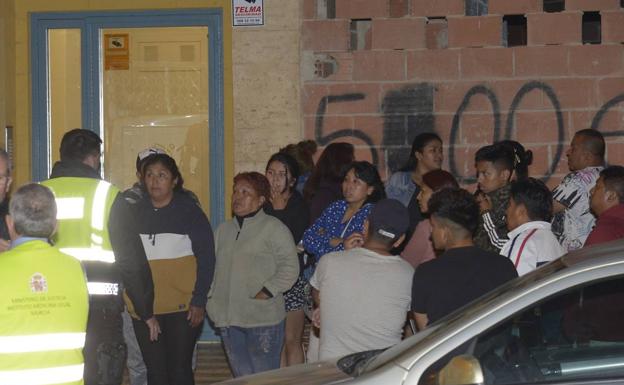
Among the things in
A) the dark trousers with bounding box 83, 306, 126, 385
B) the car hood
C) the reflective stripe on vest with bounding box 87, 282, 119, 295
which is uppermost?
the reflective stripe on vest with bounding box 87, 282, 119, 295

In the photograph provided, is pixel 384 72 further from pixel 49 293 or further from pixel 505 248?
pixel 49 293

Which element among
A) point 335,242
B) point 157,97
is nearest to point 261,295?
point 335,242

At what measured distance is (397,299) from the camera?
637cm

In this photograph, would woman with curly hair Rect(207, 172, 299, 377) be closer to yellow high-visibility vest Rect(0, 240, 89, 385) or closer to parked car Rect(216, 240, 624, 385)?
yellow high-visibility vest Rect(0, 240, 89, 385)

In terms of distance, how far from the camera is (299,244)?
9203mm

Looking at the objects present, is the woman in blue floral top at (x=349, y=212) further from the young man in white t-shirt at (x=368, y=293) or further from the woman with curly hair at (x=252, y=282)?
the young man in white t-shirt at (x=368, y=293)

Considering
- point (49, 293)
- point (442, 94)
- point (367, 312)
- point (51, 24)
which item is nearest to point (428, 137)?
point (442, 94)

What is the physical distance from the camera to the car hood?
510 cm

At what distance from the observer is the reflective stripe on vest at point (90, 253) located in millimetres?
7284

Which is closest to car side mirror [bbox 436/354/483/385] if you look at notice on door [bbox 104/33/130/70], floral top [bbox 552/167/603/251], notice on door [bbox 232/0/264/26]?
floral top [bbox 552/167/603/251]

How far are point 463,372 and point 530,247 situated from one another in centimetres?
243

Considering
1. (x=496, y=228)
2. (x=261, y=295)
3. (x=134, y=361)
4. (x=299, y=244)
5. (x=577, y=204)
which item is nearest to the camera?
(x=496, y=228)

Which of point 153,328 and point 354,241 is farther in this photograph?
point 153,328

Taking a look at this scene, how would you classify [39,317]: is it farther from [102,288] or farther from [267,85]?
[267,85]
